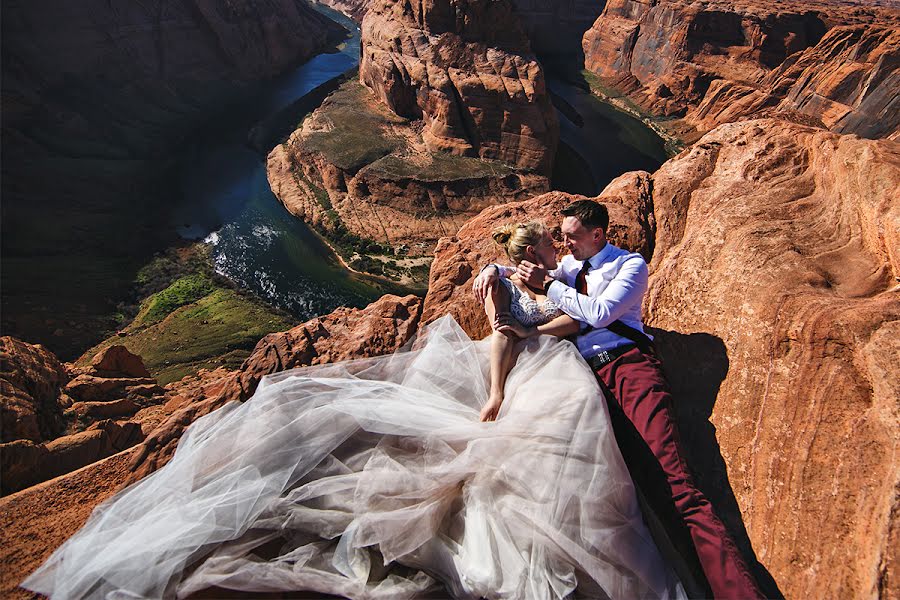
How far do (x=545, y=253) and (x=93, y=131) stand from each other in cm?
4053

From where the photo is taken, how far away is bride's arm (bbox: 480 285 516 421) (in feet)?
12.3

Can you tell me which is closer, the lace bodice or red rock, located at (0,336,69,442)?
the lace bodice

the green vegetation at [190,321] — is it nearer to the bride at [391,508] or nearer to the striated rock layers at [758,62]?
the bride at [391,508]

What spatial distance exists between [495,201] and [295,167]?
47.8 ft

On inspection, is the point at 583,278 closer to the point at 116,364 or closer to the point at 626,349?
the point at 626,349

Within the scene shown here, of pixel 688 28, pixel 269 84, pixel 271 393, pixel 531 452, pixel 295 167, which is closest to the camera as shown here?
pixel 531 452

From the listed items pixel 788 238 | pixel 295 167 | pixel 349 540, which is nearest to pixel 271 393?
pixel 349 540

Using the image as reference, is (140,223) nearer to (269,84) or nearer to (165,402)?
(165,402)

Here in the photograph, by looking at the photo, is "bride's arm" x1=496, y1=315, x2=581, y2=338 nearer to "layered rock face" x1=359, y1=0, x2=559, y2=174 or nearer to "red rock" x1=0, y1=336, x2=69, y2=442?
"red rock" x1=0, y1=336, x2=69, y2=442

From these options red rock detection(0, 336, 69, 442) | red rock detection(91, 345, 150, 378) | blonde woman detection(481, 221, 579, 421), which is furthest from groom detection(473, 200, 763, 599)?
red rock detection(91, 345, 150, 378)

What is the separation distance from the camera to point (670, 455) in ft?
11.3

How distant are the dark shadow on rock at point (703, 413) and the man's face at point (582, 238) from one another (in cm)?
119

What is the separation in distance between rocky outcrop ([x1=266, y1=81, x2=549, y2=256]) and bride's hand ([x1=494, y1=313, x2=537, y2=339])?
79.4ft

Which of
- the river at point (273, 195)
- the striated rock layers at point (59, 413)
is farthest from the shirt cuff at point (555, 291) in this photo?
the river at point (273, 195)
